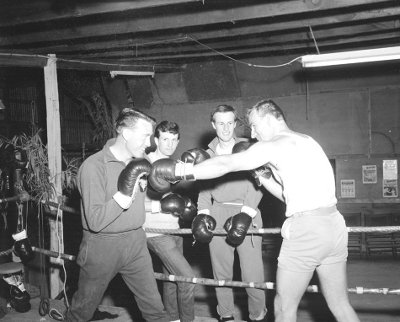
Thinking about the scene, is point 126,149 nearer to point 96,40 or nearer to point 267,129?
point 267,129

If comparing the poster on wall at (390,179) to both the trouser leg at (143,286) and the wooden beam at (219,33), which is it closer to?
the wooden beam at (219,33)

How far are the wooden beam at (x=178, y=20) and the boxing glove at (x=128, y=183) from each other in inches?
95.0

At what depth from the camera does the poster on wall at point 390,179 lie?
25.0ft

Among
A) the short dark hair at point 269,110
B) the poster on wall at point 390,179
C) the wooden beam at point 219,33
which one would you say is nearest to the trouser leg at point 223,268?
the short dark hair at point 269,110

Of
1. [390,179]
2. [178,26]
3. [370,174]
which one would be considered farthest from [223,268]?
[390,179]

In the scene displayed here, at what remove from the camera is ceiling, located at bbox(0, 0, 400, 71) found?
401 cm

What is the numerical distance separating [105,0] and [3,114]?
24.3 feet

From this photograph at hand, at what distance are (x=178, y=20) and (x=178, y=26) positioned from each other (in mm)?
68

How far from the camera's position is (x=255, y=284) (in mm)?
3125

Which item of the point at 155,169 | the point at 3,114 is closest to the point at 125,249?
the point at 155,169

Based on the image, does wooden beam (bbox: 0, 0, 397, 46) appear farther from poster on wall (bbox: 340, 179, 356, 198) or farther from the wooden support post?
poster on wall (bbox: 340, 179, 356, 198)

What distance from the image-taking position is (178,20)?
4.58 m

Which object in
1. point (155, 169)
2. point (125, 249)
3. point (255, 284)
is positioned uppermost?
point (155, 169)

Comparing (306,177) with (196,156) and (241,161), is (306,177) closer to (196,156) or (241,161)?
(241,161)
